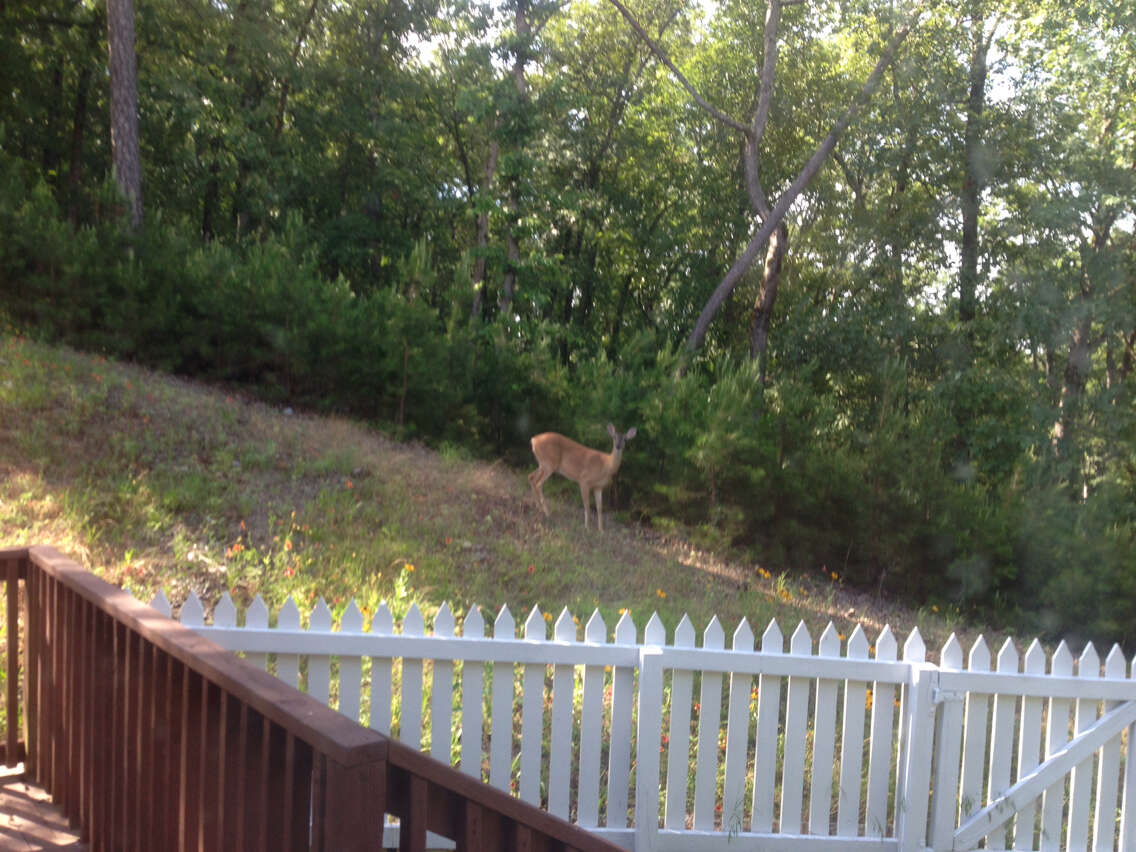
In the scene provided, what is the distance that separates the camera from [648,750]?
4305 mm

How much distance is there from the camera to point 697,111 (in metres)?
25.1

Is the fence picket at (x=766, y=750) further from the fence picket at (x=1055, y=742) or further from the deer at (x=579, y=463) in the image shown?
the deer at (x=579, y=463)

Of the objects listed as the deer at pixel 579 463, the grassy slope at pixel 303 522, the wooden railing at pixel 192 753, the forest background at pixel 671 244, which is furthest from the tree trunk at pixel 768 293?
the wooden railing at pixel 192 753

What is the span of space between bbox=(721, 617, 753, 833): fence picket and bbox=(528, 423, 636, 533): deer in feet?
21.5

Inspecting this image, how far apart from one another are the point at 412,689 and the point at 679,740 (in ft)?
3.94

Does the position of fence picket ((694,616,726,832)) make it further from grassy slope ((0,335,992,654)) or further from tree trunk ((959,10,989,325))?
tree trunk ((959,10,989,325))

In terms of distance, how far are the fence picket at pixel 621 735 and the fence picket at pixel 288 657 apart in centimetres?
138

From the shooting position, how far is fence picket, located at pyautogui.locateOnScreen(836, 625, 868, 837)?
4.44 m

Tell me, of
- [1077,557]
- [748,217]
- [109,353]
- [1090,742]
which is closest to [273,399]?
[109,353]

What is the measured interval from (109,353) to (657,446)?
7608mm

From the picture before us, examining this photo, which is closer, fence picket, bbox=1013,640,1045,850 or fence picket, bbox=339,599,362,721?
fence picket, bbox=339,599,362,721

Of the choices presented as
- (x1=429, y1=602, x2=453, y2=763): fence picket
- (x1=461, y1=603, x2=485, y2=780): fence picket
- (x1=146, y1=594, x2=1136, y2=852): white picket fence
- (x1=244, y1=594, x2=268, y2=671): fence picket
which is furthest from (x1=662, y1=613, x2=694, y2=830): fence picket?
(x1=244, y1=594, x2=268, y2=671): fence picket

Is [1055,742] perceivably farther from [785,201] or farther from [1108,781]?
[785,201]

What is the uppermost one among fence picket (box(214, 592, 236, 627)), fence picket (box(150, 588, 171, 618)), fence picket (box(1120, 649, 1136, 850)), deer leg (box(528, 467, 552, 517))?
fence picket (box(150, 588, 171, 618))
